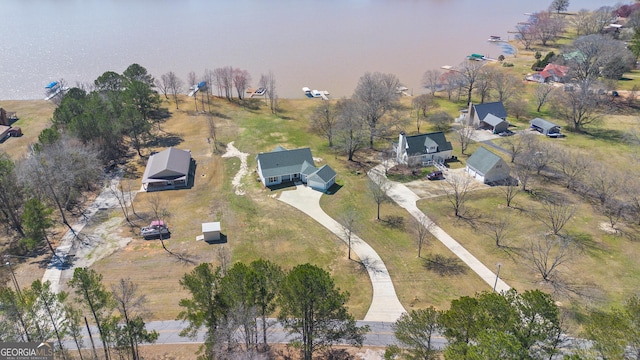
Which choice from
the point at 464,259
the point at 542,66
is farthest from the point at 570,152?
the point at 542,66

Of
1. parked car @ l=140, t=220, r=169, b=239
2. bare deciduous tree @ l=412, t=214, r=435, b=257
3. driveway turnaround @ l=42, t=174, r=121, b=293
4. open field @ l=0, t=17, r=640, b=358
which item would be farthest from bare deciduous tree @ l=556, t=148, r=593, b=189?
driveway turnaround @ l=42, t=174, r=121, b=293

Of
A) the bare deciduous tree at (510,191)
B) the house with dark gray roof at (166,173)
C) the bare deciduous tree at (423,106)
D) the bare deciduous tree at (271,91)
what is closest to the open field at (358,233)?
the bare deciduous tree at (510,191)

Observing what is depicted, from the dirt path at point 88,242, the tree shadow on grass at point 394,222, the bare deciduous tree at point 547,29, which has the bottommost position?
the tree shadow on grass at point 394,222

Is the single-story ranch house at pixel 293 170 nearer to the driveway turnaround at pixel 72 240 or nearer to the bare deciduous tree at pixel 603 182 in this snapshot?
the driveway turnaround at pixel 72 240

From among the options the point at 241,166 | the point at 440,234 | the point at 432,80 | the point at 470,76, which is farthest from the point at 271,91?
the point at 440,234

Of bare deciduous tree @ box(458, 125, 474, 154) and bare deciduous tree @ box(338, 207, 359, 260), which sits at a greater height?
bare deciduous tree @ box(458, 125, 474, 154)

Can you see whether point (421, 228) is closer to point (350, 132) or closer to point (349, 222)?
point (349, 222)

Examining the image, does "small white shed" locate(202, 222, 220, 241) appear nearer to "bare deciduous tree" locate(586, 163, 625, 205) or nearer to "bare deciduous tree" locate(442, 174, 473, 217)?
"bare deciduous tree" locate(442, 174, 473, 217)
